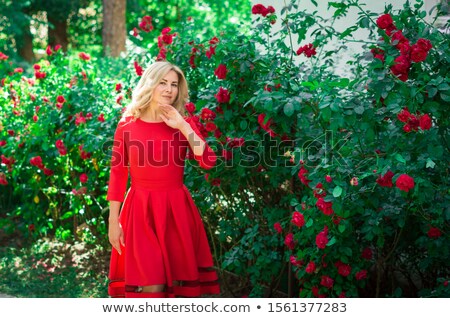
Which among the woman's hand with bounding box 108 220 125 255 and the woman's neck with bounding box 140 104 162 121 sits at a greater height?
the woman's neck with bounding box 140 104 162 121

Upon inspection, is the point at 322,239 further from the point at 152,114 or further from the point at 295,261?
the point at 152,114

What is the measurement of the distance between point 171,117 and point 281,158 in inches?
35.0

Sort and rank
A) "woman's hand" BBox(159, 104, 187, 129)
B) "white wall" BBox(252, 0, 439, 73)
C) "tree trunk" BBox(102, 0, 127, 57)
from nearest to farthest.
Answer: "woman's hand" BBox(159, 104, 187, 129), "white wall" BBox(252, 0, 439, 73), "tree trunk" BBox(102, 0, 127, 57)

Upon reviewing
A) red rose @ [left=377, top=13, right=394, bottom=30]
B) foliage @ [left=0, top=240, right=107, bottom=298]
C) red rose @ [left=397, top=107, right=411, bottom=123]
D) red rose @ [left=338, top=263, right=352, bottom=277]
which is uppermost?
red rose @ [left=377, top=13, right=394, bottom=30]

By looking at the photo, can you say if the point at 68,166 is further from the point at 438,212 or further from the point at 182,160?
the point at 438,212

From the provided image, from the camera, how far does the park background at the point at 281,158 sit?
322 cm

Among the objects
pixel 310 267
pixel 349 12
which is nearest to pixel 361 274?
pixel 310 267

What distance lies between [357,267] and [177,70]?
4.57 feet

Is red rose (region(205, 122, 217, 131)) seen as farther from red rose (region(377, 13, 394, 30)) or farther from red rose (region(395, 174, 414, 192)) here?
red rose (region(395, 174, 414, 192))

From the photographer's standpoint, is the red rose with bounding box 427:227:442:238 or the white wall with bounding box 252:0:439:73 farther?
the white wall with bounding box 252:0:439:73

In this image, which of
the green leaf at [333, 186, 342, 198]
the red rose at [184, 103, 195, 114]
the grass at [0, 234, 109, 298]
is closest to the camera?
the green leaf at [333, 186, 342, 198]

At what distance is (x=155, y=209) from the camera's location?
345 cm

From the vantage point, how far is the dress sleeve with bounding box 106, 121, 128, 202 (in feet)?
11.4

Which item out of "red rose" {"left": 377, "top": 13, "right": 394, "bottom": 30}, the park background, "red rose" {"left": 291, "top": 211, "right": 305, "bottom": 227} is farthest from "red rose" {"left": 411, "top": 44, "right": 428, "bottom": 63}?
"red rose" {"left": 291, "top": 211, "right": 305, "bottom": 227}
